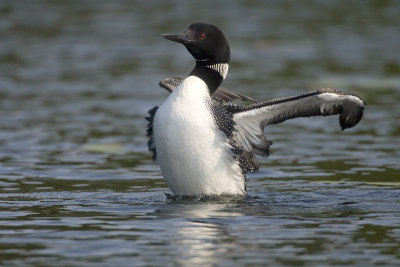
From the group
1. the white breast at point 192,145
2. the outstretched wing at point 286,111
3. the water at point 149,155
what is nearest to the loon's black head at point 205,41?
the white breast at point 192,145

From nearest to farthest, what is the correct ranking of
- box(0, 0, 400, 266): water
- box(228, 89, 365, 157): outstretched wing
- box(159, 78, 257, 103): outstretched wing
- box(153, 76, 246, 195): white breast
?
box(0, 0, 400, 266): water
box(153, 76, 246, 195): white breast
box(228, 89, 365, 157): outstretched wing
box(159, 78, 257, 103): outstretched wing

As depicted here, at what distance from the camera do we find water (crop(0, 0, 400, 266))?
747 centimetres

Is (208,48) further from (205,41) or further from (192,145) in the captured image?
(192,145)

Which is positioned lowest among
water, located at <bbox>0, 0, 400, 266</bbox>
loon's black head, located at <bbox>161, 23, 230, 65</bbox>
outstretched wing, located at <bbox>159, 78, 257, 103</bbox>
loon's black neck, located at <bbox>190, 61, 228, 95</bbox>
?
water, located at <bbox>0, 0, 400, 266</bbox>

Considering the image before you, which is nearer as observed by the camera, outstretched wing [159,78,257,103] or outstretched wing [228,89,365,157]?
outstretched wing [228,89,365,157]

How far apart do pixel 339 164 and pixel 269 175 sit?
956 mm

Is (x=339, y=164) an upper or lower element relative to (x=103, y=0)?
lower

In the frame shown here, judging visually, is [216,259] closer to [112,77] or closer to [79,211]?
[79,211]

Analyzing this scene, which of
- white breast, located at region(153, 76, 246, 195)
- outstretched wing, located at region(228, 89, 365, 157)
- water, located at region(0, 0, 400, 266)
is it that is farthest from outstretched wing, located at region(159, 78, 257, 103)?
white breast, located at region(153, 76, 246, 195)

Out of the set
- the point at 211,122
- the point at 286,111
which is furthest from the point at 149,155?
the point at 211,122

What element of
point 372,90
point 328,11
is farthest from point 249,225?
point 328,11

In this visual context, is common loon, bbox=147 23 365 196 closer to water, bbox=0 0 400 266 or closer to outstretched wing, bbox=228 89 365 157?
outstretched wing, bbox=228 89 365 157

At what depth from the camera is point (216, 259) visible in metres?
6.93

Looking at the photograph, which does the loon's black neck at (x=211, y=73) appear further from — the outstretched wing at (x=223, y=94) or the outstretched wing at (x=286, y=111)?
the outstretched wing at (x=223, y=94)
